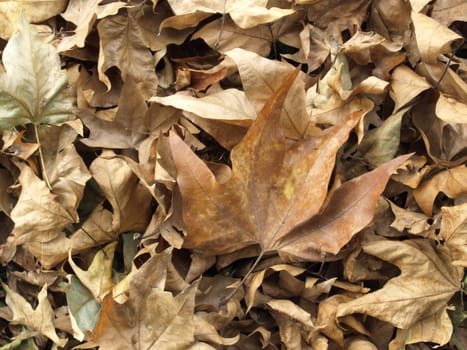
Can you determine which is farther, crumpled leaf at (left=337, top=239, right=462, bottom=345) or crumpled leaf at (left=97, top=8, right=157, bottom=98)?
crumpled leaf at (left=97, top=8, right=157, bottom=98)

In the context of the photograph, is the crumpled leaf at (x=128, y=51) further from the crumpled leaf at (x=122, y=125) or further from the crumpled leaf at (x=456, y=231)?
the crumpled leaf at (x=456, y=231)

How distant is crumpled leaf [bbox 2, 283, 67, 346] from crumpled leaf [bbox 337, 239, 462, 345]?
1.39ft

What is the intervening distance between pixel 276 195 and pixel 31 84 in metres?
0.40

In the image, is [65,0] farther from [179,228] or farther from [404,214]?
[404,214]

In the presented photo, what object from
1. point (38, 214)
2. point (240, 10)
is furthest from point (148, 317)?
point (240, 10)

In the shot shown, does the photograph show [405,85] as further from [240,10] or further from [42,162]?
[42,162]

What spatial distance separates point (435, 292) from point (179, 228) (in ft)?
1.20

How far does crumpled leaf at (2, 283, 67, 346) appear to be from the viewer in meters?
0.89

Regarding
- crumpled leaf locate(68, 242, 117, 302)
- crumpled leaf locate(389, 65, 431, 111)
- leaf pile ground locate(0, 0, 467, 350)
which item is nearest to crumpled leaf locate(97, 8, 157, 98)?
leaf pile ground locate(0, 0, 467, 350)

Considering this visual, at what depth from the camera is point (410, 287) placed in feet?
2.70

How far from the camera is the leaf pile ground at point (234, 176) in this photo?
81 centimetres

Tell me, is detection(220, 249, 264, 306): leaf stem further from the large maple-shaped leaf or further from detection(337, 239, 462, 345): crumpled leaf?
detection(337, 239, 462, 345): crumpled leaf

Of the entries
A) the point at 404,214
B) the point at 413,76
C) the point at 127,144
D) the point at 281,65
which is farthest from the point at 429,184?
the point at 127,144

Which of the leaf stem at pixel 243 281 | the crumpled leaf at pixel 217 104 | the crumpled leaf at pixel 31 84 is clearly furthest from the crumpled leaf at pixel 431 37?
the crumpled leaf at pixel 31 84
